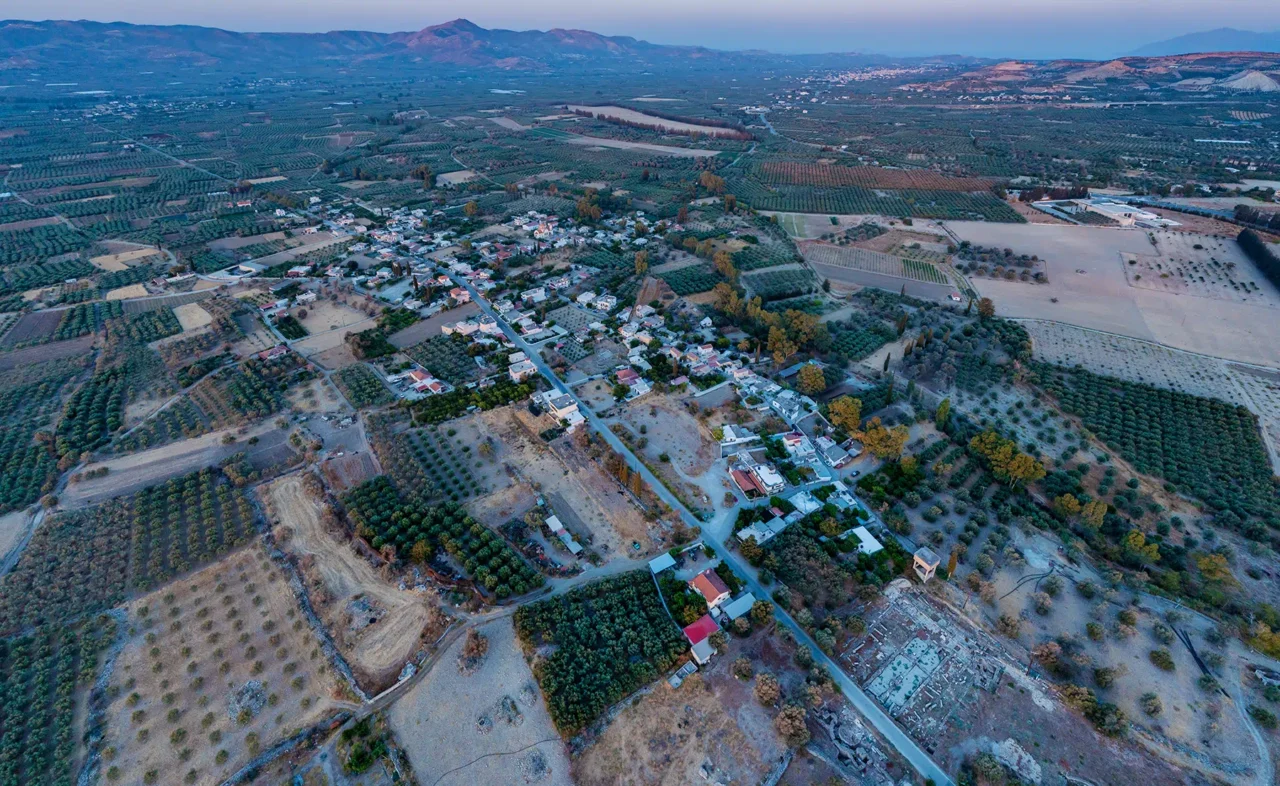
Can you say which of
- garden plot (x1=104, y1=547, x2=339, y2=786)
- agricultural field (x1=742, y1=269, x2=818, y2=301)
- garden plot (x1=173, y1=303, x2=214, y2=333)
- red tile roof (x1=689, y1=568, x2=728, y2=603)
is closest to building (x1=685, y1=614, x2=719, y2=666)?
red tile roof (x1=689, y1=568, x2=728, y2=603)

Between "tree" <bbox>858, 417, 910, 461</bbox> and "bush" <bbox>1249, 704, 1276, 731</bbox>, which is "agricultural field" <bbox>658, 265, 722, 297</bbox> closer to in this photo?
"tree" <bbox>858, 417, 910, 461</bbox>

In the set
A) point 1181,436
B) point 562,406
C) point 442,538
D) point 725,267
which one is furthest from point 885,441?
point 725,267

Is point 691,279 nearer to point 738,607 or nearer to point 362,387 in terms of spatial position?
point 362,387

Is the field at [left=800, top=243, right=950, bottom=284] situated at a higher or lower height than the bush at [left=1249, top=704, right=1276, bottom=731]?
higher

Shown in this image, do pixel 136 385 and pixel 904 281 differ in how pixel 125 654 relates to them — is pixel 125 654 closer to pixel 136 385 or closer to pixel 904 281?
pixel 136 385

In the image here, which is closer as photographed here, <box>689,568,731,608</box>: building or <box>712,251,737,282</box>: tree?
<box>689,568,731,608</box>: building

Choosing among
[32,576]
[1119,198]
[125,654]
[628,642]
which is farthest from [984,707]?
[1119,198]
